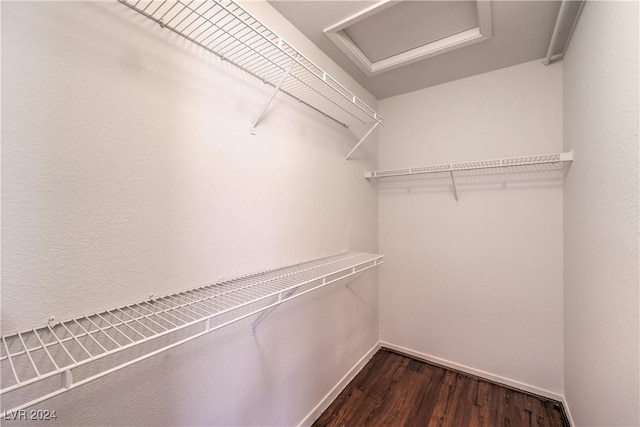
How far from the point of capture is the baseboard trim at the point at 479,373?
5.39 ft

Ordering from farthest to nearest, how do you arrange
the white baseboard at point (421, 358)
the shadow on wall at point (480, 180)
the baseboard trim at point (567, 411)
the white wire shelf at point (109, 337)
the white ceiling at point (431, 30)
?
the shadow on wall at point (480, 180) < the white baseboard at point (421, 358) < the baseboard trim at point (567, 411) < the white ceiling at point (431, 30) < the white wire shelf at point (109, 337)

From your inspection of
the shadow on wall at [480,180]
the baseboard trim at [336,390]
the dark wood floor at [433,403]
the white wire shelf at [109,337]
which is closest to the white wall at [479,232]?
the shadow on wall at [480,180]

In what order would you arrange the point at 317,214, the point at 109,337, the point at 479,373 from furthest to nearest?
1. the point at 479,373
2. the point at 317,214
3. the point at 109,337

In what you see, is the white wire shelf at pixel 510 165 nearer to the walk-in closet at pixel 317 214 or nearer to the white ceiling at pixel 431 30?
the walk-in closet at pixel 317 214

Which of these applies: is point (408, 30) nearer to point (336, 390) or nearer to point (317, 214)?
point (317, 214)

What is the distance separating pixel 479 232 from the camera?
1.87 metres

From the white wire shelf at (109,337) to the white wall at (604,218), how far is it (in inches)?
44.9

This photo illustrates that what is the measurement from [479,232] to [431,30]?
1430mm

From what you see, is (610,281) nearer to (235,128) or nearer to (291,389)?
(291,389)

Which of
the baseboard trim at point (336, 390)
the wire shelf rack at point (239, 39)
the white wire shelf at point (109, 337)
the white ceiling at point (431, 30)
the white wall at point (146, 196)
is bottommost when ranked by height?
the baseboard trim at point (336, 390)

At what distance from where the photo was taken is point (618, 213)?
33.9 inches

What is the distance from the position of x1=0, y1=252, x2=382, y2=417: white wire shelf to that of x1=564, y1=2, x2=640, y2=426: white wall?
114cm

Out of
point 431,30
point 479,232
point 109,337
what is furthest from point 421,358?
point 431,30

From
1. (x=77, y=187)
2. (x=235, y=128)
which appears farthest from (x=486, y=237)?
(x=77, y=187)
